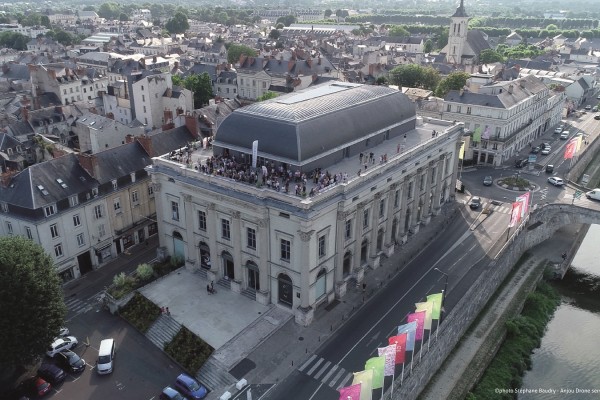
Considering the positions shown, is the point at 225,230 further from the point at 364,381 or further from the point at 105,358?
the point at 364,381

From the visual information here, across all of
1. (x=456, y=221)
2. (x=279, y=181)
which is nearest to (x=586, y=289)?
(x=456, y=221)

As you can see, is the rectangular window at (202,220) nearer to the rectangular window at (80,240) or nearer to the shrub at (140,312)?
the shrub at (140,312)

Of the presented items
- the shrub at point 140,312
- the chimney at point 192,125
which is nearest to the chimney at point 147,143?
the chimney at point 192,125

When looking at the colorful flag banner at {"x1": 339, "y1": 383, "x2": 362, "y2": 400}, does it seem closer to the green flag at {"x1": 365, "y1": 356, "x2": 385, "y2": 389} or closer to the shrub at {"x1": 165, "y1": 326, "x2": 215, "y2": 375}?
the green flag at {"x1": 365, "y1": 356, "x2": 385, "y2": 389}

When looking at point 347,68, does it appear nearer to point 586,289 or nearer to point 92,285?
point 586,289

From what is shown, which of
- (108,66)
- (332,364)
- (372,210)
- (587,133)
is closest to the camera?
(332,364)

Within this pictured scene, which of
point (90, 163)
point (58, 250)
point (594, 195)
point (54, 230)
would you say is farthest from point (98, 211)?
point (594, 195)
